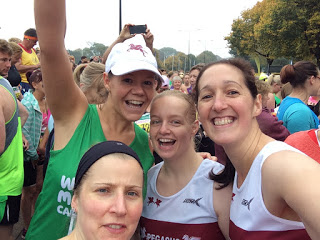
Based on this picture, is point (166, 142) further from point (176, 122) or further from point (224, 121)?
point (224, 121)

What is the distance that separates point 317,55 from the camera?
28734 millimetres

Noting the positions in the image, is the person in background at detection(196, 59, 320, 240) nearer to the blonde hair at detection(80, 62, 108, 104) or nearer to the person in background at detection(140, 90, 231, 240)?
the person in background at detection(140, 90, 231, 240)

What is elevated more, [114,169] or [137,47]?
[137,47]

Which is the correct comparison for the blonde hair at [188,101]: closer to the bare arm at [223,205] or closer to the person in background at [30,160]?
the bare arm at [223,205]

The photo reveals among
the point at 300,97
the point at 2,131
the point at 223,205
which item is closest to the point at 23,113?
the point at 2,131

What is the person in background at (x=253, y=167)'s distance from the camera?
1.29m

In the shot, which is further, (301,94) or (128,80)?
(301,94)

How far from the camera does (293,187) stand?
4.24 feet

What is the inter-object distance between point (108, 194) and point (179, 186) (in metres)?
0.86

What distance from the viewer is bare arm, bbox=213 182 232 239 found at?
201 cm

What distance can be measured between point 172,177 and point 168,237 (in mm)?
441

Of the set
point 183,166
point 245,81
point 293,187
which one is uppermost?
point 245,81

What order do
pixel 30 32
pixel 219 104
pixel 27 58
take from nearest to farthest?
pixel 219 104 < pixel 30 32 < pixel 27 58

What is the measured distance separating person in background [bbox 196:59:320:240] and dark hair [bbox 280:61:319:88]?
2.84m
